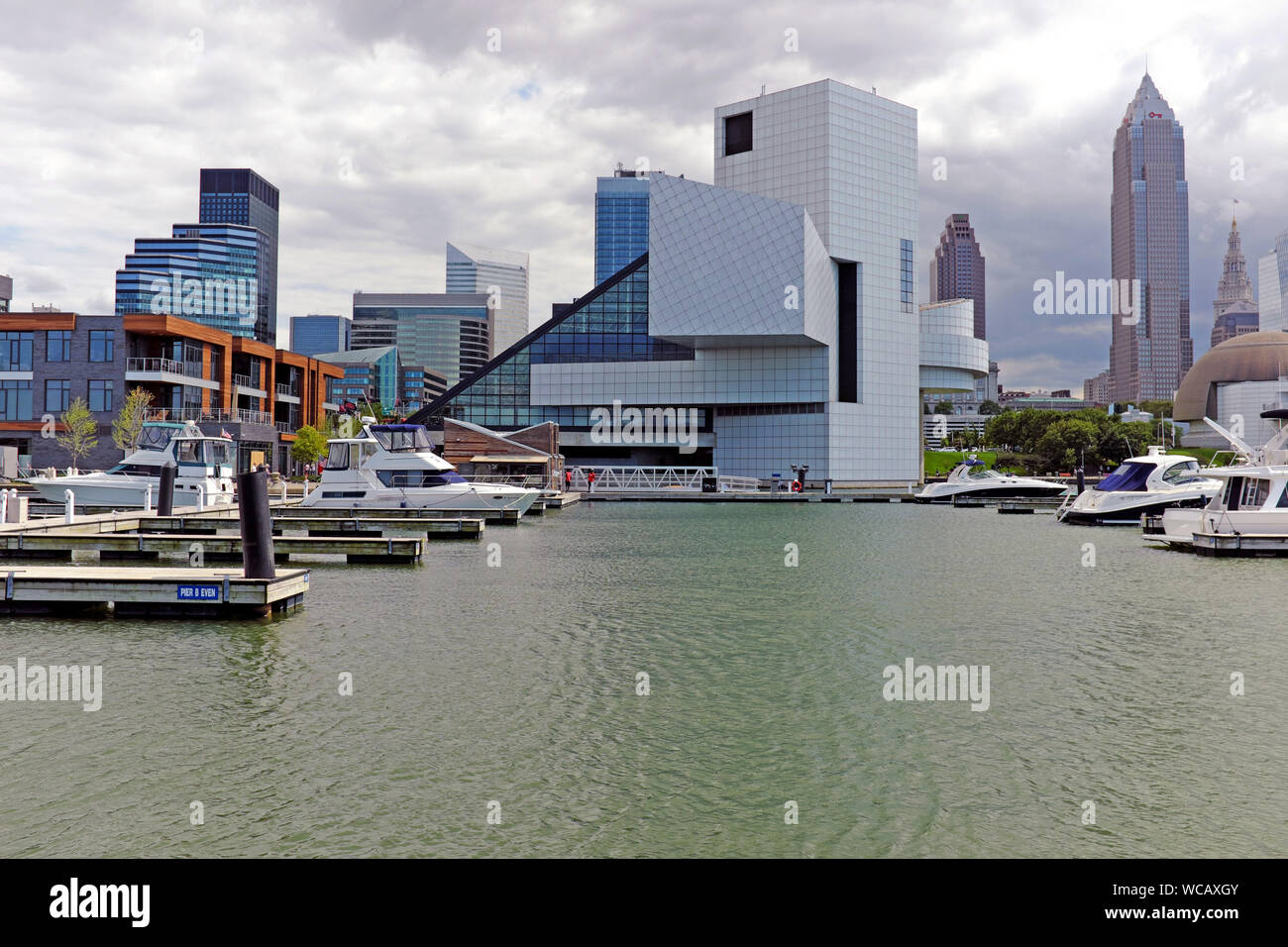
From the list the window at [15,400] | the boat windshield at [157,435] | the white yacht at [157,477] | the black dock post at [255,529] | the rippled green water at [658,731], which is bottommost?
the rippled green water at [658,731]

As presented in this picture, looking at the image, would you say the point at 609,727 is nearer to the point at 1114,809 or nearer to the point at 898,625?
the point at 1114,809

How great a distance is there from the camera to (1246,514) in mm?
32875

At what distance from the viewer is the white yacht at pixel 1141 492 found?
4753 centimetres

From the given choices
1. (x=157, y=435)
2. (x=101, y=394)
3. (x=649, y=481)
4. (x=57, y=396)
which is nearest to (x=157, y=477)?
(x=157, y=435)

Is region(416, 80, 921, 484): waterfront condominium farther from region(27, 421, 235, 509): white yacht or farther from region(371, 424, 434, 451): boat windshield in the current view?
region(27, 421, 235, 509): white yacht

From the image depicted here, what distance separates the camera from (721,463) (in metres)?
107

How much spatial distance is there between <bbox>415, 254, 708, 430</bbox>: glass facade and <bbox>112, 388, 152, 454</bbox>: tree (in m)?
44.5

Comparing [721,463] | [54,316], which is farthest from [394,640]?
[721,463]

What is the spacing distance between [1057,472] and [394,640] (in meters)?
126

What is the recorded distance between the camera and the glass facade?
10981 cm

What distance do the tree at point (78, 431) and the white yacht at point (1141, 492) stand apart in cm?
6545

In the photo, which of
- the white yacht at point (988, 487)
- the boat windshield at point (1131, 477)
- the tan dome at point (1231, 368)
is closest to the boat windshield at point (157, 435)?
the boat windshield at point (1131, 477)

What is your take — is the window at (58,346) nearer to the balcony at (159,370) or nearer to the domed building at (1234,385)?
the balcony at (159,370)

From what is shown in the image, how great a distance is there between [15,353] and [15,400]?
12.3ft
